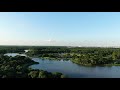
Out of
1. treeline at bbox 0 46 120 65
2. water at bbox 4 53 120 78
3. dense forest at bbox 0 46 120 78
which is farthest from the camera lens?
treeline at bbox 0 46 120 65

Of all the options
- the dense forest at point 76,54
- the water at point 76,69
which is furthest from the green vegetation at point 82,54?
the water at point 76,69

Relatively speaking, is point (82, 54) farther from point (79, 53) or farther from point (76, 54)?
point (76, 54)

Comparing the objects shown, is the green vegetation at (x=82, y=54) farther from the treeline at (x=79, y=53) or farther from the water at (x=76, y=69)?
the water at (x=76, y=69)

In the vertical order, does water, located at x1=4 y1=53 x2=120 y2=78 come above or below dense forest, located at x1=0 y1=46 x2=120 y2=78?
below

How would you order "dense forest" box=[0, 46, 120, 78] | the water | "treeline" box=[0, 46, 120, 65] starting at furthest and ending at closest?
"treeline" box=[0, 46, 120, 65]
"dense forest" box=[0, 46, 120, 78]
the water

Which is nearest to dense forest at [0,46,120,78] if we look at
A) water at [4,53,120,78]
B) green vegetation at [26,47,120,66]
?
green vegetation at [26,47,120,66]

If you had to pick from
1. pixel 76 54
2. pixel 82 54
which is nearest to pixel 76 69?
pixel 82 54

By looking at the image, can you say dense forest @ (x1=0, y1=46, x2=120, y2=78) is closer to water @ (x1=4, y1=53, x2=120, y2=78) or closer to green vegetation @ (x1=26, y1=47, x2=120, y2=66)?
green vegetation @ (x1=26, y1=47, x2=120, y2=66)
